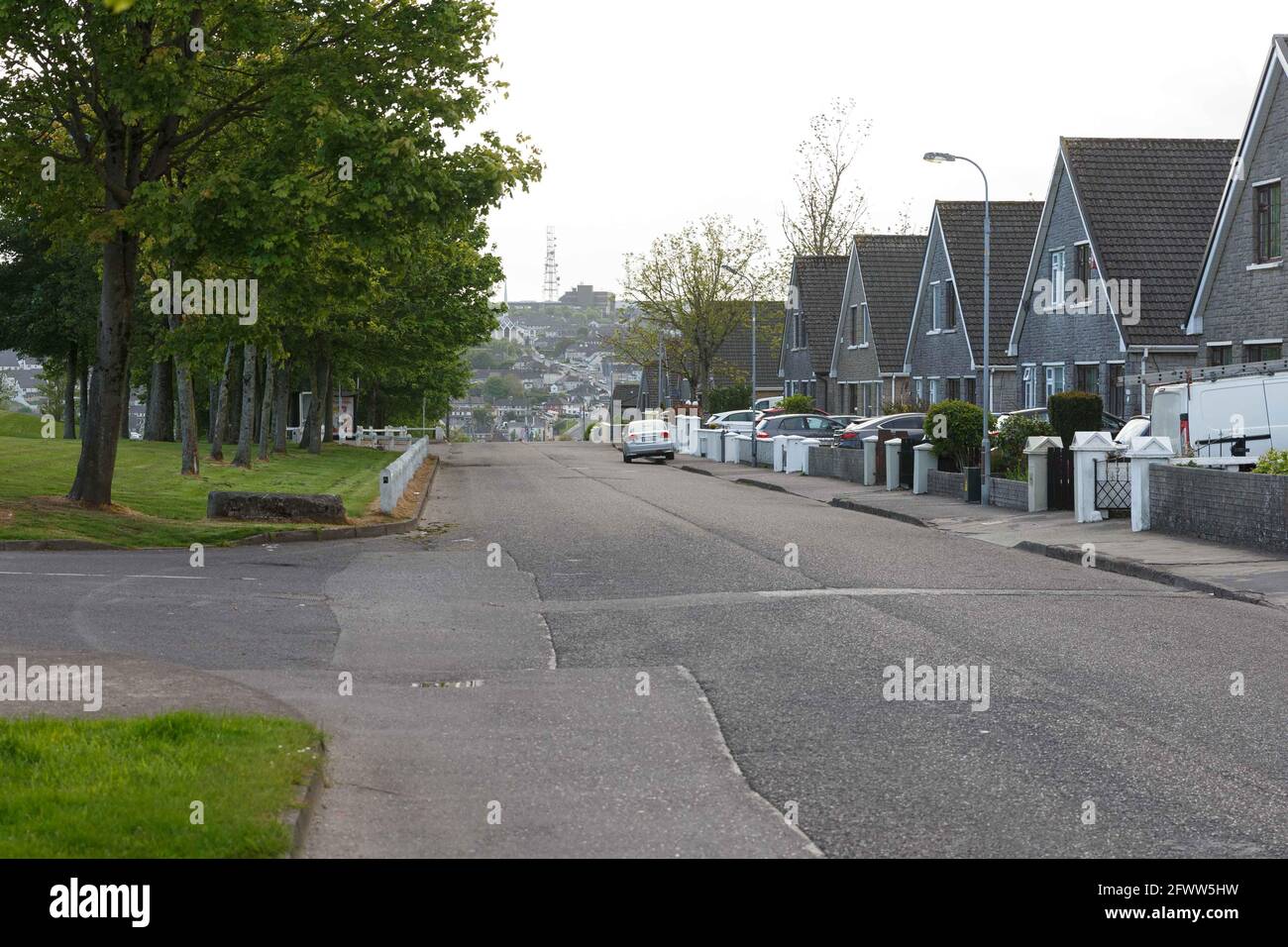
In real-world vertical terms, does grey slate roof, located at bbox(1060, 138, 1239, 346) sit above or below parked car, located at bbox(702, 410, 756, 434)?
above

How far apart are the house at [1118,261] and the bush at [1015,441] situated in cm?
750

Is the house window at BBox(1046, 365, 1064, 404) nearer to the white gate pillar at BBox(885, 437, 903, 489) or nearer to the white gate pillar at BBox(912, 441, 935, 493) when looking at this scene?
the white gate pillar at BBox(885, 437, 903, 489)

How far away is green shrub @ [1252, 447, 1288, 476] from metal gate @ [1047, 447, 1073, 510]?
20.3 feet

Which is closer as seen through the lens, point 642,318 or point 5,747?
point 5,747

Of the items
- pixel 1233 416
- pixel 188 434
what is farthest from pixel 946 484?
pixel 188 434

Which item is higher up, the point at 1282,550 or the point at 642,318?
the point at 642,318

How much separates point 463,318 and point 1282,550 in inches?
1496

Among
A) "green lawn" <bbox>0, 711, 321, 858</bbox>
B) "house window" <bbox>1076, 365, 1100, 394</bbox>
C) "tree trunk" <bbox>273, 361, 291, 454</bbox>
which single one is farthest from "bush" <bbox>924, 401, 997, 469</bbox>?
"tree trunk" <bbox>273, 361, 291, 454</bbox>

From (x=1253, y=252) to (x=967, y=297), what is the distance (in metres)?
19.8

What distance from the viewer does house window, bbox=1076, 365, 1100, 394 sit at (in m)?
39.7

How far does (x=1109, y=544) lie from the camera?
2042 cm

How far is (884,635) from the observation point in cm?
1262

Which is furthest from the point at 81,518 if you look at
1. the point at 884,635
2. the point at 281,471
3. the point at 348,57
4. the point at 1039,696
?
the point at 281,471
